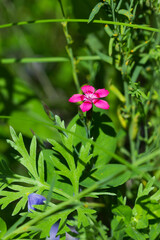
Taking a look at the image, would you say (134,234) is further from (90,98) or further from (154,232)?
(90,98)

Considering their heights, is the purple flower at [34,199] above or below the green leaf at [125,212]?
above

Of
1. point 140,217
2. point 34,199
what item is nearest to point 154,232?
point 140,217

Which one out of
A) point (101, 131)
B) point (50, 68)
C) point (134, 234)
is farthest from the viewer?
point (50, 68)

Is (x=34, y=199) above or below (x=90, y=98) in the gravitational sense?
below

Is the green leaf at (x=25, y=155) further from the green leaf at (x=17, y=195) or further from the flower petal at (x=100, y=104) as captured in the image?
the flower petal at (x=100, y=104)

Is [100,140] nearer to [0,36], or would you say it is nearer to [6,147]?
[6,147]

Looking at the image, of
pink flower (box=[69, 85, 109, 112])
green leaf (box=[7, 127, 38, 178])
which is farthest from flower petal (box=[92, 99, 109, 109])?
green leaf (box=[7, 127, 38, 178])

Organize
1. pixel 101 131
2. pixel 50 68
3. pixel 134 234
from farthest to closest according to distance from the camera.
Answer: pixel 50 68
pixel 101 131
pixel 134 234

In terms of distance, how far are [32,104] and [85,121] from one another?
0.71 meters

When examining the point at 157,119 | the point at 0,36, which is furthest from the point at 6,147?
the point at 0,36

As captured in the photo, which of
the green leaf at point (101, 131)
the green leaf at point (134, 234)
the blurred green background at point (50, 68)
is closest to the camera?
the green leaf at point (134, 234)

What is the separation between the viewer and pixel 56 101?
1627mm

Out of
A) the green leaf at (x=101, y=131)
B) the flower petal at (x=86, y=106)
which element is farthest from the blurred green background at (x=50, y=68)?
the flower petal at (x=86, y=106)

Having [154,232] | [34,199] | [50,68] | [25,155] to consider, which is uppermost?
[50,68]
